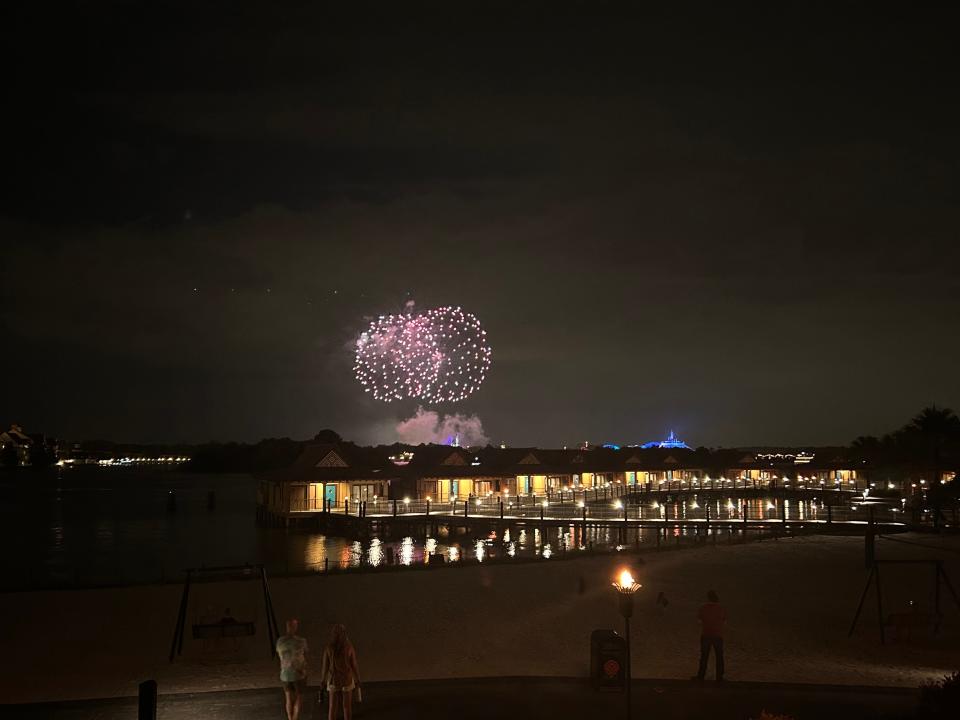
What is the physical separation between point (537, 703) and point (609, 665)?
1.24 metres

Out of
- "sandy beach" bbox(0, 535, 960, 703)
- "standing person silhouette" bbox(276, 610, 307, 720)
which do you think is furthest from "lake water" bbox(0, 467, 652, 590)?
"standing person silhouette" bbox(276, 610, 307, 720)

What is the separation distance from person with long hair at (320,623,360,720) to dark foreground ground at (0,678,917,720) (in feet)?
2.61

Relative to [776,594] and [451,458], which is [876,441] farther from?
[776,594]

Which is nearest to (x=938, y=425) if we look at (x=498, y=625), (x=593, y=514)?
(x=593, y=514)

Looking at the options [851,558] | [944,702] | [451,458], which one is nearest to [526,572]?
[851,558]

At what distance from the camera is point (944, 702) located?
902 centimetres

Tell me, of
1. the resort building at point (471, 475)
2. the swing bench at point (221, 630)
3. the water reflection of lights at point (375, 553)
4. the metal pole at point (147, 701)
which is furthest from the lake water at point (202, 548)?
the metal pole at point (147, 701)

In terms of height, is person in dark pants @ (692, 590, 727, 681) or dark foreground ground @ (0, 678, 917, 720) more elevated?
person in dark pants @ (692, 590, 727, 681)

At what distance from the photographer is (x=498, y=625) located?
18578 millimetres

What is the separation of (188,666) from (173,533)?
53.8 metres

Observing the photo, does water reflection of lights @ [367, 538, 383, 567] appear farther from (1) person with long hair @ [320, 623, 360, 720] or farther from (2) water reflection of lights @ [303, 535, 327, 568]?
(1) person with long hair @ [320, 623, 360, 720]

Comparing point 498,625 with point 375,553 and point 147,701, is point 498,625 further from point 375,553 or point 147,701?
point 375,553

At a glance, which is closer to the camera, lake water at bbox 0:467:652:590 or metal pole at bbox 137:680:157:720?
metal pole at bbox 137:680:157:720

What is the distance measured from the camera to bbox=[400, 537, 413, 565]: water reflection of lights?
135 ft
